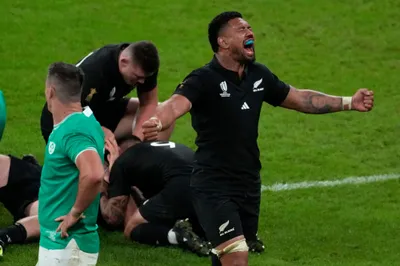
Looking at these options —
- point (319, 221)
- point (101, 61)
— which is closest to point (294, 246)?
point (319, 221)

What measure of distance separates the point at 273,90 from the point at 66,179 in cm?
201

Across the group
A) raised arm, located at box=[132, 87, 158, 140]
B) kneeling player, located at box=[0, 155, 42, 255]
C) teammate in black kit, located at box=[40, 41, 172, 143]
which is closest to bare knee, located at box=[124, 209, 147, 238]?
kneeling player, located at box=[0, 155, 42, 255]

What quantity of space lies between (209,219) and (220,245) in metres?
0.21

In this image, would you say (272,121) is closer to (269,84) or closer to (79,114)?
(269,84)

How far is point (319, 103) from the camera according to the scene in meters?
8.39

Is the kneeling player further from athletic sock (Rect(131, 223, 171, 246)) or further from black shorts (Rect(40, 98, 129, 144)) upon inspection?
athletic sock (Rect(131, 223, 171, 246))

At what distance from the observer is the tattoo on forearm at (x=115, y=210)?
959cm

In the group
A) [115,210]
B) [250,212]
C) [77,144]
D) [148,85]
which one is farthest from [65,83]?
[148,85]

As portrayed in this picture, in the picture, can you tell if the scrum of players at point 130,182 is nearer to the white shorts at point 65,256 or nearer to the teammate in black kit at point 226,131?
the teammate in black kit at point 226,131

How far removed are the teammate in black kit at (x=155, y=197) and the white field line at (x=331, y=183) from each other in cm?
153

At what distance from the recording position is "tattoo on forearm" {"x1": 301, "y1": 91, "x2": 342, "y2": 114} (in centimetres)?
837

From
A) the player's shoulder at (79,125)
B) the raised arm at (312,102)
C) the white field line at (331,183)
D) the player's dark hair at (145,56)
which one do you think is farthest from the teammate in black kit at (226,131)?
the white field line at (331,183)

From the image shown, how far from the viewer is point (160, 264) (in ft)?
29.2

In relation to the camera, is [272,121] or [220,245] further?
[272,121]
